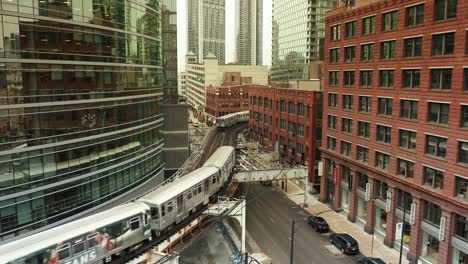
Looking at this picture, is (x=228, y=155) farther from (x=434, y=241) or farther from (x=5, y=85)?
(x=5, y=85)

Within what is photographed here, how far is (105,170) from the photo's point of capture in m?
38.8

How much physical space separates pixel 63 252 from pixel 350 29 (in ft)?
135

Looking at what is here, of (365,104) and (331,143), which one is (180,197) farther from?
(331,143)

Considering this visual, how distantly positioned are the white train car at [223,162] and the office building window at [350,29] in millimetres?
21157

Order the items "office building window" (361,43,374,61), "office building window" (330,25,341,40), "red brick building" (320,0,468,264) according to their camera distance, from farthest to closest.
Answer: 1. "office building window" (330,25,341,40)
2. "office building window" (361,43,374,61)
3. "red brick building" (320,0,468,264)

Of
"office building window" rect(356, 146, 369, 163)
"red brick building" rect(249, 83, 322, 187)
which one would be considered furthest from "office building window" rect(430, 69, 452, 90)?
"red brick building" rect(249, 83, 322, 187)

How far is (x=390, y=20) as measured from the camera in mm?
42969

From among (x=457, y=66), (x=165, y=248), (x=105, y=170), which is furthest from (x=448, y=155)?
(x=105, y=170)

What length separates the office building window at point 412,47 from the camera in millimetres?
38656

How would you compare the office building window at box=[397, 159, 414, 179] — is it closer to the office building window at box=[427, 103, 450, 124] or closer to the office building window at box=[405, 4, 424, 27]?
the office building window at box=[427, 103, 450, 124]

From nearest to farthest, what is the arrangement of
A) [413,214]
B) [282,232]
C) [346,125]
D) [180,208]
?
[180,208] < [413,214] < [282,232] < [346,125]

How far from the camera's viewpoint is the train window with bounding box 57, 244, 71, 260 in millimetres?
24650

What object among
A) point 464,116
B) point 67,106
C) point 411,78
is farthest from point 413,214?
point 67,106

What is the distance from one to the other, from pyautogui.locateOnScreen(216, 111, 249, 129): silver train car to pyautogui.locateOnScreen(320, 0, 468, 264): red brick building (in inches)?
2462
